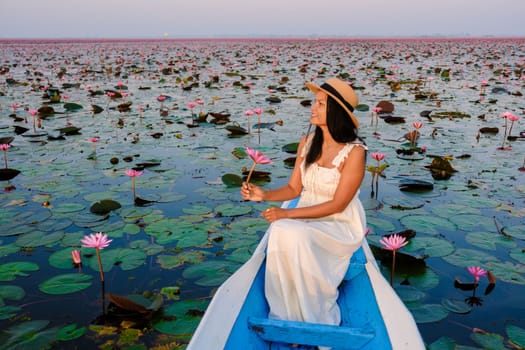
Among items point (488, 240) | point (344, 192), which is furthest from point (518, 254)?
point (344, 192)

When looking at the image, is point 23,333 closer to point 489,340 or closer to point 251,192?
point 251,192

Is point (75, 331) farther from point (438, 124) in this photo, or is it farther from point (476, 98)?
point (476, 98)

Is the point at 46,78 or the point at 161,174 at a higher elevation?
the point at 46,78

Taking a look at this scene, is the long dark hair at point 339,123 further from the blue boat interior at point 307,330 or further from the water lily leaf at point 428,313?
the water lily leaf at point 428,313

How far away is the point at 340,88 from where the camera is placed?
7.44ft

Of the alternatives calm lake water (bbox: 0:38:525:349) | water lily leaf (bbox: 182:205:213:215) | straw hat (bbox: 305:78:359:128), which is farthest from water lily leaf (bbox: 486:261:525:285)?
water lily leaf (bbox: 182:205:213:215)

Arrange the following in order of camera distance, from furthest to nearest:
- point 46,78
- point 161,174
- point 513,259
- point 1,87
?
point 46,78 → point 1,87 → point 161,174 → point 513,259

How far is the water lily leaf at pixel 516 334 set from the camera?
218 cm

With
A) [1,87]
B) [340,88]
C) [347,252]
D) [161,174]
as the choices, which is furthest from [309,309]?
[1,87]

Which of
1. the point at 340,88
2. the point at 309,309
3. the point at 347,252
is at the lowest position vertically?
the point at 309,309

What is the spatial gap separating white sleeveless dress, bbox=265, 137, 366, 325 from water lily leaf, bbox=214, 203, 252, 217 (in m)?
1.69

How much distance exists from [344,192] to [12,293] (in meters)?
2.24

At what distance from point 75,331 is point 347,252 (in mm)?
1613

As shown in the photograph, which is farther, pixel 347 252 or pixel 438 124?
pixel 438 124
